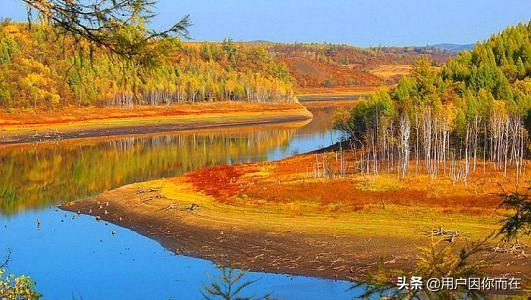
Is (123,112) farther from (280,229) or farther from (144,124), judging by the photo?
(280,229)

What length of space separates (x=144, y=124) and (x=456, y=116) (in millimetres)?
64783

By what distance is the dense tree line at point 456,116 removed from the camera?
153ft

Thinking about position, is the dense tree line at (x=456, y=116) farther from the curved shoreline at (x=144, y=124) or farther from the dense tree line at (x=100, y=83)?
the curved shoreline at (x=144, y=124)

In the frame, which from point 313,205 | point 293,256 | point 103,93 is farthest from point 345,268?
point 103,93

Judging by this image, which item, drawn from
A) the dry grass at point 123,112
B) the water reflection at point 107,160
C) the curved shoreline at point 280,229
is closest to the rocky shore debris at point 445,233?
the curved shoreline at point 280,229

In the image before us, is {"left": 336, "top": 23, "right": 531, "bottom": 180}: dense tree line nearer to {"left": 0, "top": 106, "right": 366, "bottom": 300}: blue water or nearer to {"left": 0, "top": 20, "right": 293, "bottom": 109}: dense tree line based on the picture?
{"left": 0, "top": 106, "right": 366, "bottom": 300}: blue water

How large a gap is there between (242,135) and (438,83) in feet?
97.3

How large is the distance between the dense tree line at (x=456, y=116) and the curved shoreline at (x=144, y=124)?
3965 cm

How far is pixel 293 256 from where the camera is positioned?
2719 centimetres

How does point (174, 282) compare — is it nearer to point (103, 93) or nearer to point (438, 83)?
point (438, 83)

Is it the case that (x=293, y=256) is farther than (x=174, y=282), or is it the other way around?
(x=293, y=256)

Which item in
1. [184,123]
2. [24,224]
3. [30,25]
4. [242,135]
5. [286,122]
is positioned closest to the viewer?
[30,25]

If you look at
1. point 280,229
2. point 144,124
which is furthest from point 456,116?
point 144,124

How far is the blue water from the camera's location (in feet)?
77.0
